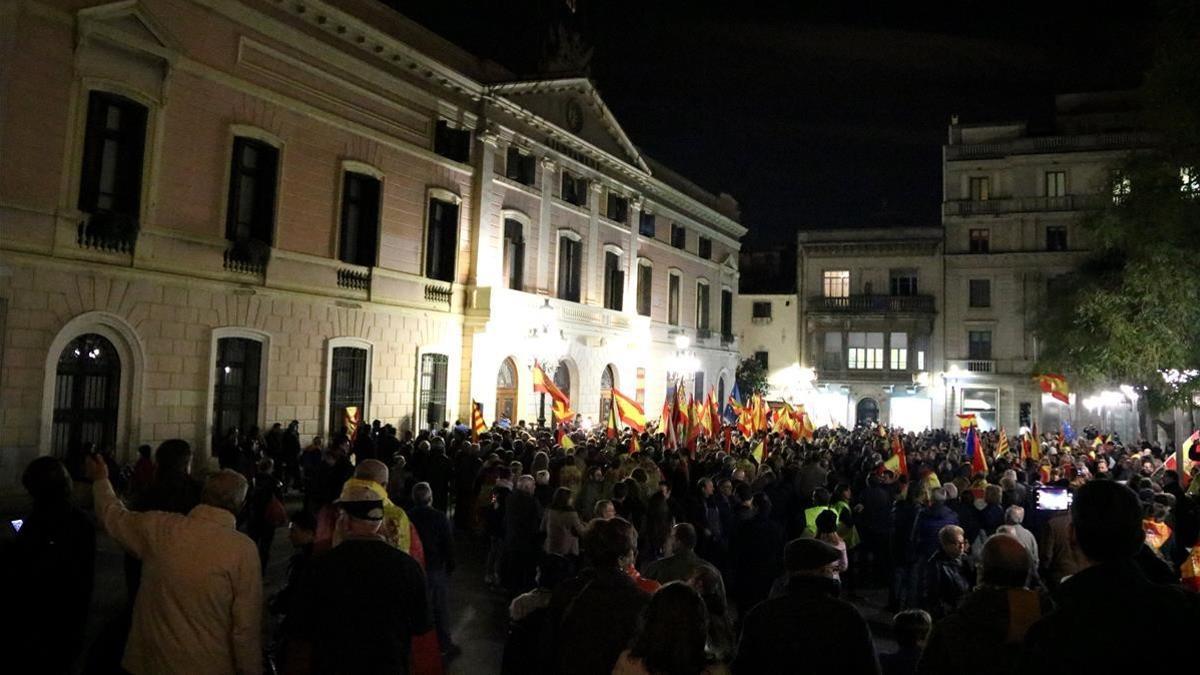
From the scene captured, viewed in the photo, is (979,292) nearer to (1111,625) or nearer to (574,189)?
(574,189)

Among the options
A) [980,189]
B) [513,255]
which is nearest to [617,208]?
[513,255]

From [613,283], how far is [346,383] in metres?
15.0

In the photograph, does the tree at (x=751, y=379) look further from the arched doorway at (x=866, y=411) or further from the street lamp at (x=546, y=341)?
the street lamp at (x=546, y=341)

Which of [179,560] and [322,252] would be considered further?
[322,252]

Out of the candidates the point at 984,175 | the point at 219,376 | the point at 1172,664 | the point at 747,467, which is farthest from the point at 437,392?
the point at 984,175

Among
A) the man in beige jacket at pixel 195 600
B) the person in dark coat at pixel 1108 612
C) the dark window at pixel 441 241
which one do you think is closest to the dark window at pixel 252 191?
the dark window at pixel 441 241

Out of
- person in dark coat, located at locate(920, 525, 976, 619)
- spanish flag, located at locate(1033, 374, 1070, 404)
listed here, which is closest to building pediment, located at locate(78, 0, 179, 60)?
person in dark coat, located at locate(920, 525, 976, 619)

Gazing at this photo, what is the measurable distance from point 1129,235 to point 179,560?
73.8 ft

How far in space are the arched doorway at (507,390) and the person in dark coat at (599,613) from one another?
2311cm

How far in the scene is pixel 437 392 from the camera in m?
24.6

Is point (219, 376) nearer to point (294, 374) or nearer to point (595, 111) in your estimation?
point (294, 374)

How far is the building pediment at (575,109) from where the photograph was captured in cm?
2698

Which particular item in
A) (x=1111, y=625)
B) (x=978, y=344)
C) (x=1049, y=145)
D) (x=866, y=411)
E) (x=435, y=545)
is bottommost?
(x=435, y=545)

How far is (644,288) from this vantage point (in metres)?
36.3
